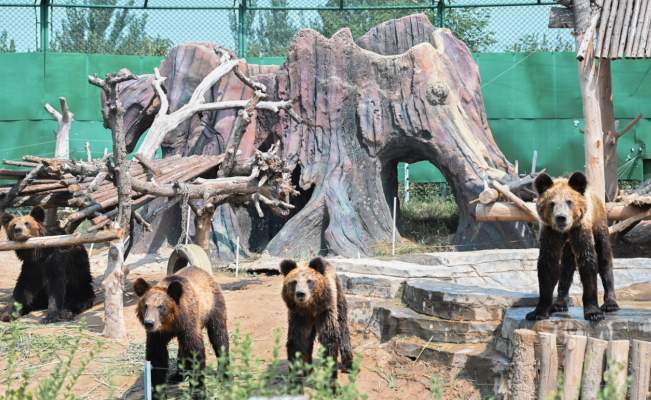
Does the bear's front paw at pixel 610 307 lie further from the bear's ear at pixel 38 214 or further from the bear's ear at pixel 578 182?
the bear's ear at pixel 38 214

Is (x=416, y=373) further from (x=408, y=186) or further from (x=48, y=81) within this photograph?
(x=48, y=81)

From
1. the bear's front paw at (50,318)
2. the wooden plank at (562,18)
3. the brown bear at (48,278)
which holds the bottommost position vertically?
the bear's front paw at (50,318)

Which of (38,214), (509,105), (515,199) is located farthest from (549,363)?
(509,105)

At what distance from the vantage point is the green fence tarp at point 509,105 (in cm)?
1395

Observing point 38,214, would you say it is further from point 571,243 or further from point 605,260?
point 605,260

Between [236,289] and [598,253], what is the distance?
5327 mm

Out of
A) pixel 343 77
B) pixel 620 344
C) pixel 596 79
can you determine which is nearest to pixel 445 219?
pixel 343 77

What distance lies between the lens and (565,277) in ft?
16.4

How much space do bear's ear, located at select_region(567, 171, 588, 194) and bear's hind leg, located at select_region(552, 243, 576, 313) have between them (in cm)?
53

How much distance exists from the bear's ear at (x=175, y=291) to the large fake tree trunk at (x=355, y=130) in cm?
624

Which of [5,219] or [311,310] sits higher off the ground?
[5,219]

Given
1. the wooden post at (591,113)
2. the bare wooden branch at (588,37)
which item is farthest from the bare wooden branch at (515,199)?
the bare wooden branch at (588,37)

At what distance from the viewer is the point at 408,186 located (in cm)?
1463

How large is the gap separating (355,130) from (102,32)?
8.02m
